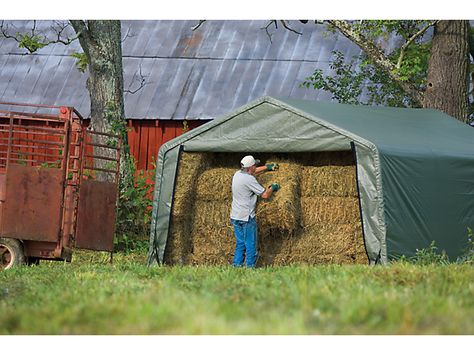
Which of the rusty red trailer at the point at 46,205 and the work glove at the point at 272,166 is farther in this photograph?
the work glove at the point at 272,166

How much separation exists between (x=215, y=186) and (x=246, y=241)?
1.26 meters

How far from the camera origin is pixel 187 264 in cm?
1684

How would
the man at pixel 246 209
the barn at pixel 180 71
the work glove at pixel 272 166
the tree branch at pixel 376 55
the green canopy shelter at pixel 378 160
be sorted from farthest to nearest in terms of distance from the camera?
the barn at pixel 180 71 < the tree branch at pixel 376 55 < the work glove at pixel 272 166 < the man at pixel 246 209 < the green canopy shelter at pixel 378 160

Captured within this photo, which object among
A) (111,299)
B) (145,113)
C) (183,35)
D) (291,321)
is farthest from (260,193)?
(183,35)

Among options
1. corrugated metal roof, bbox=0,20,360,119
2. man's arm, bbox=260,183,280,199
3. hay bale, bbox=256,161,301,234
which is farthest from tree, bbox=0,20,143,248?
man's arm, bbox=260,183,280,199

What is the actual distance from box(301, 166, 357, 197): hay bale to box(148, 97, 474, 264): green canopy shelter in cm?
56

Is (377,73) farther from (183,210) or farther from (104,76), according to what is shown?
(183,210)

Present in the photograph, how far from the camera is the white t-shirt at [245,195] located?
1574 cm

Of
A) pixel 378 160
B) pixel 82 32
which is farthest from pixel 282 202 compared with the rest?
pixel 82 32

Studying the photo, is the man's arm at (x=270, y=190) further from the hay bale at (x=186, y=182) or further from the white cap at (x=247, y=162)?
the hay bale at (x=186, y=182)

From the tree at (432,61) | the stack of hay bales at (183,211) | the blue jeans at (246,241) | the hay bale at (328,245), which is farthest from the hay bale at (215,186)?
the tree at (432,61)

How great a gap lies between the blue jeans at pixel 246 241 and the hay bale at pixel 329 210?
2.89 feet

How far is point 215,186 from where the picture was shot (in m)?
16.7

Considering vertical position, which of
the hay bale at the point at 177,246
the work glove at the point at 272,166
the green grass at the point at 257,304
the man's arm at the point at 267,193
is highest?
the work glove at the point at 272,166
